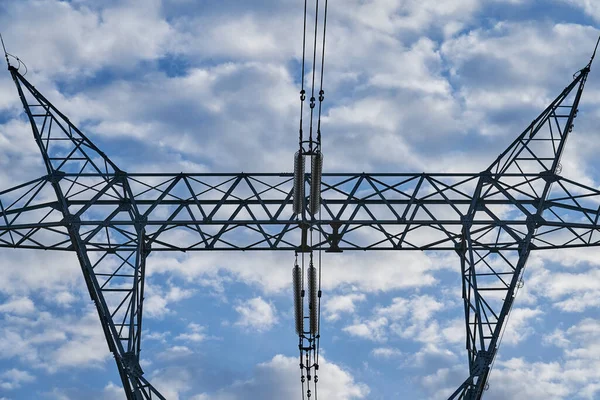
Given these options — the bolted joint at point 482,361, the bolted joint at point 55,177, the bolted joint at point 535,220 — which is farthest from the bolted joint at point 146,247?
the bolted joint at point 535,220

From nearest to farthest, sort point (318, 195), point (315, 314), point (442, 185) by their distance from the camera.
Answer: point (318, 195) → point (315, 314) → point (442, 185)

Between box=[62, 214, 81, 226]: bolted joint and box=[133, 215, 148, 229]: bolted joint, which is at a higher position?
box=[133, 215, 148, 229]: bolted joint

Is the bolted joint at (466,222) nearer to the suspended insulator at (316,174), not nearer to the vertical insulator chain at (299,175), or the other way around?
the vertical insulator chain at (299,175)

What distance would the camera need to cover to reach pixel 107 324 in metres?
36.9

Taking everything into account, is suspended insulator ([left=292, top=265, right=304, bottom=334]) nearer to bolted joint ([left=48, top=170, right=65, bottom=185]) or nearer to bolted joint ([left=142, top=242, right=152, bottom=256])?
bolted joint ([left=142, top=242, right=152, bottom=256])

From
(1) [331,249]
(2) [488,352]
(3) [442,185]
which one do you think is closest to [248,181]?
(1) [331,249]

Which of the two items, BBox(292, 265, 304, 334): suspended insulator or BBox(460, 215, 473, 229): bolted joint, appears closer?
BBox(292, 265, 304, 334): suspended insulator

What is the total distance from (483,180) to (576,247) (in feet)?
11.1

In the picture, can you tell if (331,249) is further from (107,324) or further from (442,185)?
(107,324)

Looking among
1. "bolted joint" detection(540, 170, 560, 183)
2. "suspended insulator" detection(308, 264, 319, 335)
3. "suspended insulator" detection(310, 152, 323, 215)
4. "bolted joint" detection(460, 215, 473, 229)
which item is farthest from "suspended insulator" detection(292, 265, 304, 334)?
"bolted joint" detection(540, 170, 560, 183)

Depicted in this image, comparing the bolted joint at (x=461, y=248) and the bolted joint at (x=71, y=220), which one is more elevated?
the bolted joint at (x=461, y=248)

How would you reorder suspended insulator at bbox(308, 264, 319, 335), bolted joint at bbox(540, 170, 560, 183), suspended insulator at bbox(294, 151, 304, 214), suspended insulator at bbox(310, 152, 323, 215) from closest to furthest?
1. suspended insulator at bbox(310, 152, 323, 215)
2. suspended insulator at bbox(294, 151, 304, 214)
3. suspended insulator at bbox(308, 264, 319, 335)
4. bolted joint at bbox(540, 170, 560, 183)

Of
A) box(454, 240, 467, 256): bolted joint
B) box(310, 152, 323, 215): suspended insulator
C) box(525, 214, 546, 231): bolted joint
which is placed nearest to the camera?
box(310, 152, 323, 215): suspended insulator

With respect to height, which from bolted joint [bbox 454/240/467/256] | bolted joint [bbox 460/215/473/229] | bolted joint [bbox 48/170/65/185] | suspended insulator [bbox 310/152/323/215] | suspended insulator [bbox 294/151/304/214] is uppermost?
bolted joint [bbox 48/170/65/185]
